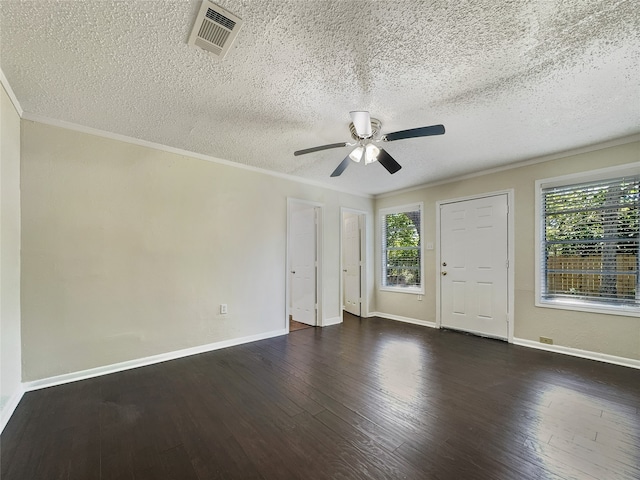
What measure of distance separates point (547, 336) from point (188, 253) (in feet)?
15.0

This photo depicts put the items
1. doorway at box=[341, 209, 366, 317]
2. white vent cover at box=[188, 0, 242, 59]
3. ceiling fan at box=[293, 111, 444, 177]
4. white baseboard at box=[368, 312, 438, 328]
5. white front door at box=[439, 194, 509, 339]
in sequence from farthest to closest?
doorway at box=[341, 209, 366, 317], white baseboard at box=[368, 312, 438, 328], white front door at box=[439, 194, 509, 339], ceiling fan at box=[293, 111, 444, 177], white vent cover at box=[188, 0, 242, 59]

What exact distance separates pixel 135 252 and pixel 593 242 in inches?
203

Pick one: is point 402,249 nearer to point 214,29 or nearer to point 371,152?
point 371,152

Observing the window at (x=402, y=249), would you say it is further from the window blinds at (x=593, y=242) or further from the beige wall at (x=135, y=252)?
the beige wall at (x=135, y=252)

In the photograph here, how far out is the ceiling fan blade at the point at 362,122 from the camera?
220 cm

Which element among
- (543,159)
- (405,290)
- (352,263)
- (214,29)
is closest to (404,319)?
(405,290)

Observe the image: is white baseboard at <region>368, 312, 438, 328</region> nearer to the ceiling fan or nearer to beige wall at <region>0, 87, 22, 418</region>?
the ceiling fan

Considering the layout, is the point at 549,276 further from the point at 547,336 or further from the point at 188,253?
the point at 188,253

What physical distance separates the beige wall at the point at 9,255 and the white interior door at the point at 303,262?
326 cm

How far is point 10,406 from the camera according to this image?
2.06 m

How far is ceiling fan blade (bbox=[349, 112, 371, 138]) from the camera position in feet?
7.22

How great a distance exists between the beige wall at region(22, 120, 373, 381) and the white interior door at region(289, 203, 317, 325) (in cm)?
73

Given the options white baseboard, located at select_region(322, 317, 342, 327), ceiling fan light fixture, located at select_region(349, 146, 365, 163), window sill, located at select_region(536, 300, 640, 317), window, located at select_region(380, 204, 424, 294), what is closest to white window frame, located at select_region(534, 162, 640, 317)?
window sill, located at select_region(536, 300, 640, 317)

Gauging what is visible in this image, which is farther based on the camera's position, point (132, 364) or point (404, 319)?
point (404, 319)
